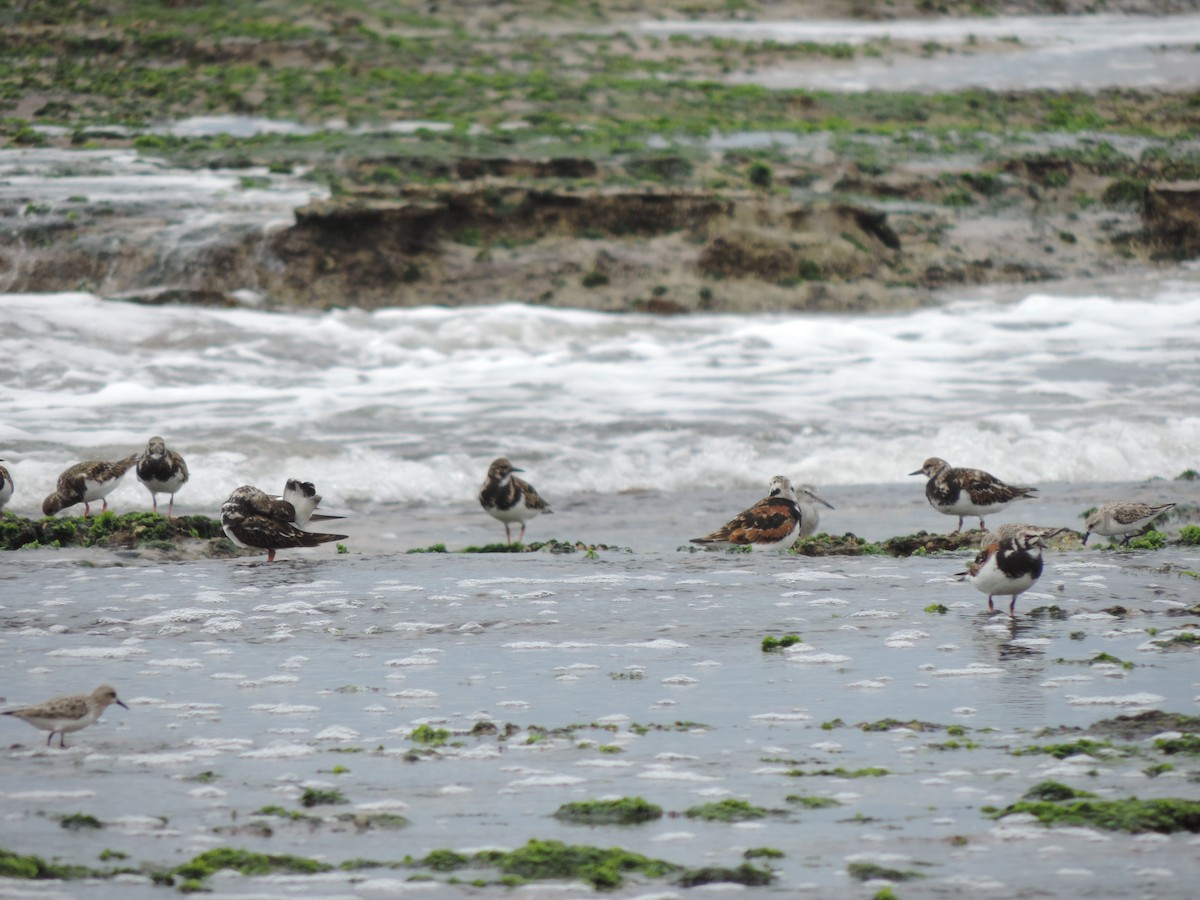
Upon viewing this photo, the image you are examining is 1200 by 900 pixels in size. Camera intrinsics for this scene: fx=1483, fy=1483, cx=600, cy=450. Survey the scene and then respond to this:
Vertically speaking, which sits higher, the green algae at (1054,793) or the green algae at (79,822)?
the green algae at (79,822)

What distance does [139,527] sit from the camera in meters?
11.5

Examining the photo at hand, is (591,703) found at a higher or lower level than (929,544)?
lower

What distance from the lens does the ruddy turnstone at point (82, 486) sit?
41.0 ft

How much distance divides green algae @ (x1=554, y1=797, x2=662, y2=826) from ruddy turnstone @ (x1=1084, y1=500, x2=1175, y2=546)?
6294mm

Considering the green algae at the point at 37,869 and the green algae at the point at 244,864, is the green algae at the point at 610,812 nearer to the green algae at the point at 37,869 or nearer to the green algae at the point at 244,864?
the green algae at the point at 244,864

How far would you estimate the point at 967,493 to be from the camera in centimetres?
1176

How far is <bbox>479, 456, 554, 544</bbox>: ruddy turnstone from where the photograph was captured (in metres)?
12.2

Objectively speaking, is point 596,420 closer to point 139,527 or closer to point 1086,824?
point 139,527

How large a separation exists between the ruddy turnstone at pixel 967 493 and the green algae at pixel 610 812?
266 inches

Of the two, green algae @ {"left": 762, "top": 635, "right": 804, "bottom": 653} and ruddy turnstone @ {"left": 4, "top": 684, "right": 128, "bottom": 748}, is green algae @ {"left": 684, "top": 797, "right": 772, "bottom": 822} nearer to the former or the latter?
green algae @ {"left": 762, "top": 635, "right": 804, "bottom": 653}

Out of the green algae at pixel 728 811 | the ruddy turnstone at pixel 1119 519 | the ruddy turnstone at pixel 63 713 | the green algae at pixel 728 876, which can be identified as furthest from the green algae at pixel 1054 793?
the ruddy turnstone at pixel 1119 519

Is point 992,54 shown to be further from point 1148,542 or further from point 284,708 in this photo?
point 284,708

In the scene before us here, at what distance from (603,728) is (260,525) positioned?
4.99m

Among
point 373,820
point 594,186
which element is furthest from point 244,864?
point 594,186
